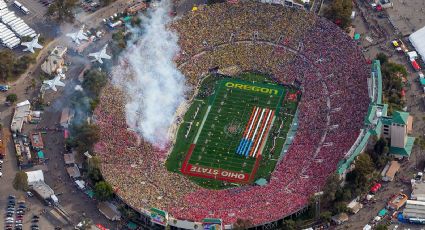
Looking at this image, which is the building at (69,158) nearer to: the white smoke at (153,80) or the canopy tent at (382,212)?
the white smoke at (153,80)

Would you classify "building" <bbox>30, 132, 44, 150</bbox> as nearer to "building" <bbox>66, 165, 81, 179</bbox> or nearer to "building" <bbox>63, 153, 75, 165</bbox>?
"building" <bbox>63, 153, 75, 165</bbox>

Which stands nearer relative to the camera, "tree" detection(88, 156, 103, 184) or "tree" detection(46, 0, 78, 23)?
"tree" detection(88, 156, 103, 184)

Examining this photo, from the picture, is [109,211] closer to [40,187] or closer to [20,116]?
[40,187]

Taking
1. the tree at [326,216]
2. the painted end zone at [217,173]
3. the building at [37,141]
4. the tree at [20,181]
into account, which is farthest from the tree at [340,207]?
the building at [37,141]

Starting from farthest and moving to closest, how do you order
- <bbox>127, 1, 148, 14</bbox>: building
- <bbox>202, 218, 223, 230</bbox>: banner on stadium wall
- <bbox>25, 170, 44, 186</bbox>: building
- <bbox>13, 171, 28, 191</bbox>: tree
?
<bbox>127, 1, 148, 14</bbox>: building < <bbox>25, 170, 44, 186</bbox>: building < <bbox>13, 171, 28, 191</bbox>: tree < <bbox>202, 218, 223, 230</bbox>: banner on stadium wall

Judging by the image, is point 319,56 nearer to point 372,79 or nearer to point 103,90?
point 372,79

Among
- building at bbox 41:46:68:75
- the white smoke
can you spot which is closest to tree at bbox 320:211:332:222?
the white smoke

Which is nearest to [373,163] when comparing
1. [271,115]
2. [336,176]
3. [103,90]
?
[336,176]

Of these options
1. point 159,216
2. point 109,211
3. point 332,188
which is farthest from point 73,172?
point 332,188
